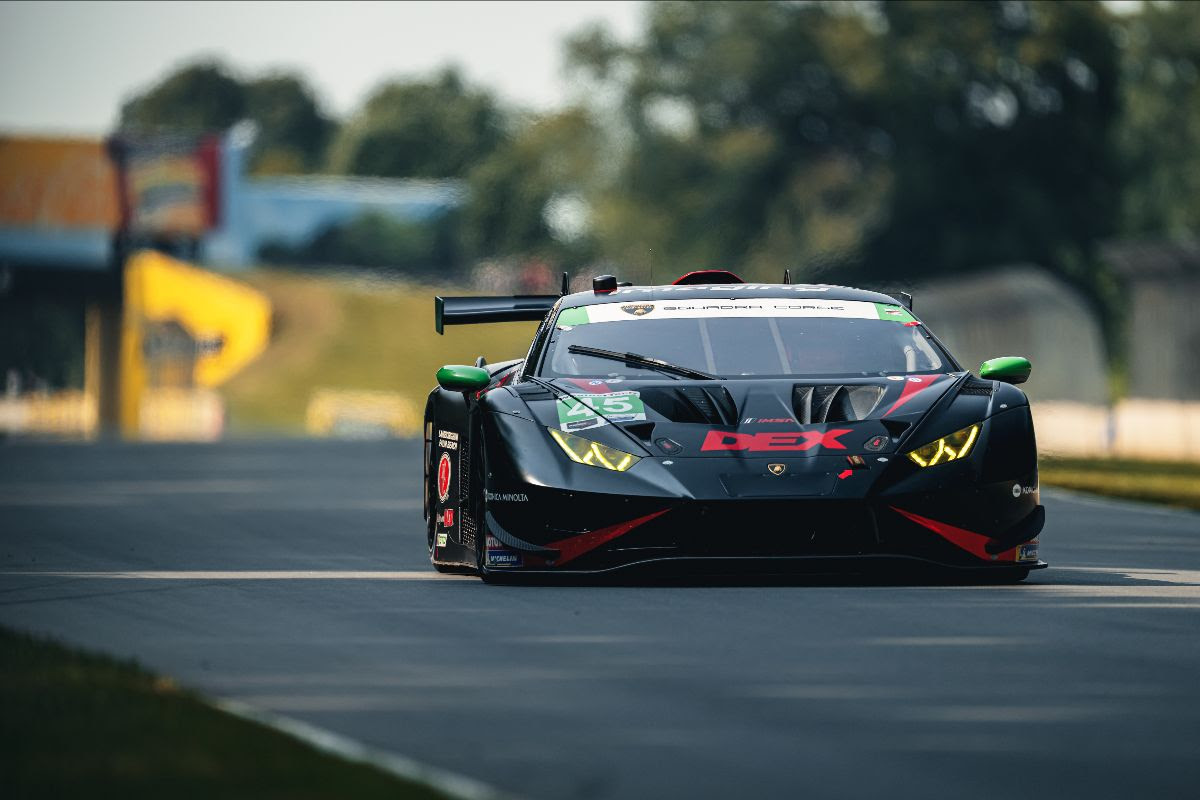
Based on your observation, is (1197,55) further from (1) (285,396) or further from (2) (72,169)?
(2) (72,169)

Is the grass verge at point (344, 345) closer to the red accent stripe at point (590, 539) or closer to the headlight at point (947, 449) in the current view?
the red accent stripe at point (590, 539)

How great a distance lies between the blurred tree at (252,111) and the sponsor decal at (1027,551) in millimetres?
169771

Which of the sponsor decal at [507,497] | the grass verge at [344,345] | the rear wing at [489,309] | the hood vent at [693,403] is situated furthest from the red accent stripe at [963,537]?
the grass verge at [344,345]

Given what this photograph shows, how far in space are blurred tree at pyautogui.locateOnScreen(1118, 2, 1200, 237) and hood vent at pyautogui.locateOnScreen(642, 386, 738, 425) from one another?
A: 253ft

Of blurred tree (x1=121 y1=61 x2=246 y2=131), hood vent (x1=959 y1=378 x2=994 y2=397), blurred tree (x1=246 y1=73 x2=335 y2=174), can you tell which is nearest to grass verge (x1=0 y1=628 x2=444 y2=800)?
hood vent (x1=959 y1=378 x2=994 y2=397)

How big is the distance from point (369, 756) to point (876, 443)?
4.92 m

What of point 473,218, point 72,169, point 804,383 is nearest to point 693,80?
point 72,169

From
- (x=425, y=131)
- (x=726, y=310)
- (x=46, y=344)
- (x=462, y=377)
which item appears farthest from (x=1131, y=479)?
(x=425, y=131)

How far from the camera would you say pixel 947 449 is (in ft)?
38.3

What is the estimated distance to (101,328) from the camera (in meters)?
102

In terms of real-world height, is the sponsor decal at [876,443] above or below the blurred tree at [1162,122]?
below

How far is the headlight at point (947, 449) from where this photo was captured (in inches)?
457

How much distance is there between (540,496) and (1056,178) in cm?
7568

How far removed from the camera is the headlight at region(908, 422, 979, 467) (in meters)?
11.6
